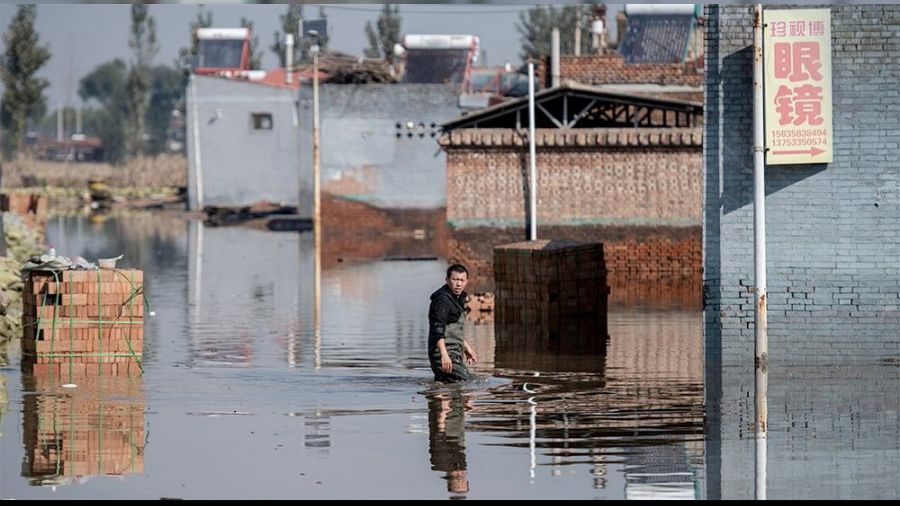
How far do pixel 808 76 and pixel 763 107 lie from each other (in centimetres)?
52

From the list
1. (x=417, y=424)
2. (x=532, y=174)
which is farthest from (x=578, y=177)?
(x=417, y=424)

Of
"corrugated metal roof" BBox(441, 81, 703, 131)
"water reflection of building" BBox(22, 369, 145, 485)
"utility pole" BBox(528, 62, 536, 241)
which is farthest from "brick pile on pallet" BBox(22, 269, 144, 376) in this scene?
"corrugated metal roof" BBox(441, 81, 703, 131)

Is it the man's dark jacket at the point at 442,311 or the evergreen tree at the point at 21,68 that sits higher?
the evergreen tree at the point at 21,68

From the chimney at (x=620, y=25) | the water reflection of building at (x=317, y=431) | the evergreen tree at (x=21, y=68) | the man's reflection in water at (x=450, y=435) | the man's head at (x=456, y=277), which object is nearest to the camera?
the man's reflection in water at (x=450, y=435)

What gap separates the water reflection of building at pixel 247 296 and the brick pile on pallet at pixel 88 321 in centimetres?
138

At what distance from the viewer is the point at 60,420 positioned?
47.8 ft

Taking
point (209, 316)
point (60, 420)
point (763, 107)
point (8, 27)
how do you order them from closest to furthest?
1. point (60, 420)
2. point (763, 107)
3. point (209, 316)
4. point (8, 27)

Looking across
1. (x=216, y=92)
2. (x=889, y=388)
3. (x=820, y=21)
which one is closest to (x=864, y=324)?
(x=889, y=388)

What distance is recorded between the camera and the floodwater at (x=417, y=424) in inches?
463

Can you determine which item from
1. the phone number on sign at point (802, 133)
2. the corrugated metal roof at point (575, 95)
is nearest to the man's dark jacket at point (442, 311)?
the phone number on sign at point (802, 133)

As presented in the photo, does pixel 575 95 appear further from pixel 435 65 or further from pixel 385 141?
pixel 435 65

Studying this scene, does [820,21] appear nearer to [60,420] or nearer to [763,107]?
[763,107]

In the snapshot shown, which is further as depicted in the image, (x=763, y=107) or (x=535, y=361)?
(x=535, y=361)

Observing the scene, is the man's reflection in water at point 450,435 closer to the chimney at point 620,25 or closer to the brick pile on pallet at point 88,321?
the brick pile on pallet at point 88,321
